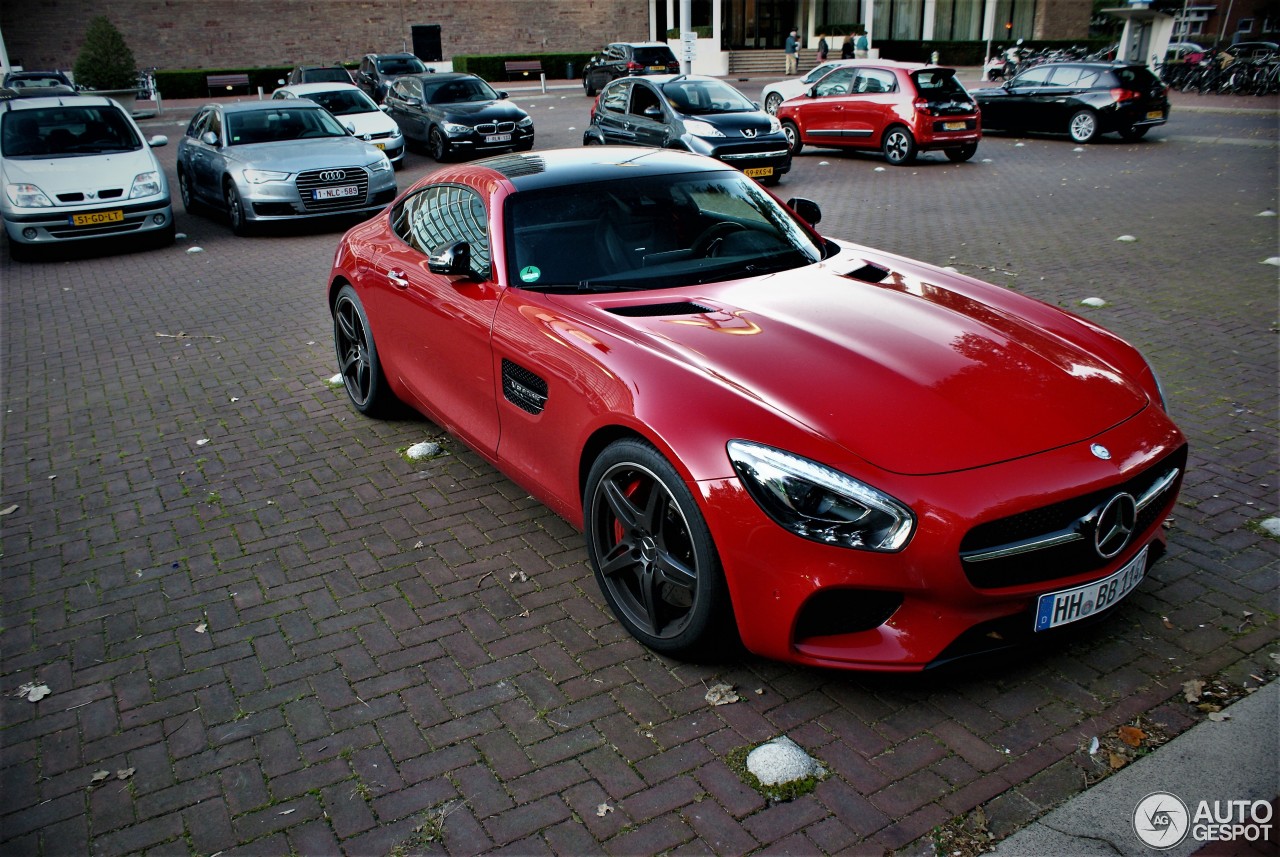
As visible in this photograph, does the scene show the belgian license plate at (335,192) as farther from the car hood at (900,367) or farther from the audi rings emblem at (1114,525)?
the audi rings emblem at (1114,525)

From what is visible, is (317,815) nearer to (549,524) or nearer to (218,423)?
(549,524)

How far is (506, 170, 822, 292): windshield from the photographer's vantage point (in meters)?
4.28

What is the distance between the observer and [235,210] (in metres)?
12.4

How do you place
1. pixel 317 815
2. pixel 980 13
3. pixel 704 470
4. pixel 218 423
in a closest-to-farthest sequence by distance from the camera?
pixel 317 815
pixel 704 470
pixel 218 423
pixel 980 13

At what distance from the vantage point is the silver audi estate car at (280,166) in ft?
39.6

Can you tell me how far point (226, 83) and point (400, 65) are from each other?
16884 mm

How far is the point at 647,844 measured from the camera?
2.68m

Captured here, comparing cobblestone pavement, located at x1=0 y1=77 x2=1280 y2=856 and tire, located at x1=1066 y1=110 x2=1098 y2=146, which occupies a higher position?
tire, located at x1=1066 y1=110 x2=1098 y2=146

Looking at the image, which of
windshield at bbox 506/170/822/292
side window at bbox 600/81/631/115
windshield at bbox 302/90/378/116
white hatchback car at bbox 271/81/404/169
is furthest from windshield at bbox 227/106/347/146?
windshield at bbox 506/170/822/292

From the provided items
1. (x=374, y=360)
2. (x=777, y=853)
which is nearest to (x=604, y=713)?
(x=777, y=853)

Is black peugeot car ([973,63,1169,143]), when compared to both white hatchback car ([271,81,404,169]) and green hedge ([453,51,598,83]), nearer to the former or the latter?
white hatchback car ([271,81,404,169])

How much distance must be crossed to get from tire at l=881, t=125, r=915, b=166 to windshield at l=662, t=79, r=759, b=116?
9.68 ft

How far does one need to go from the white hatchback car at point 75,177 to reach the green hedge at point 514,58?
33.3 m

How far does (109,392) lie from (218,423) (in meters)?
1.25
